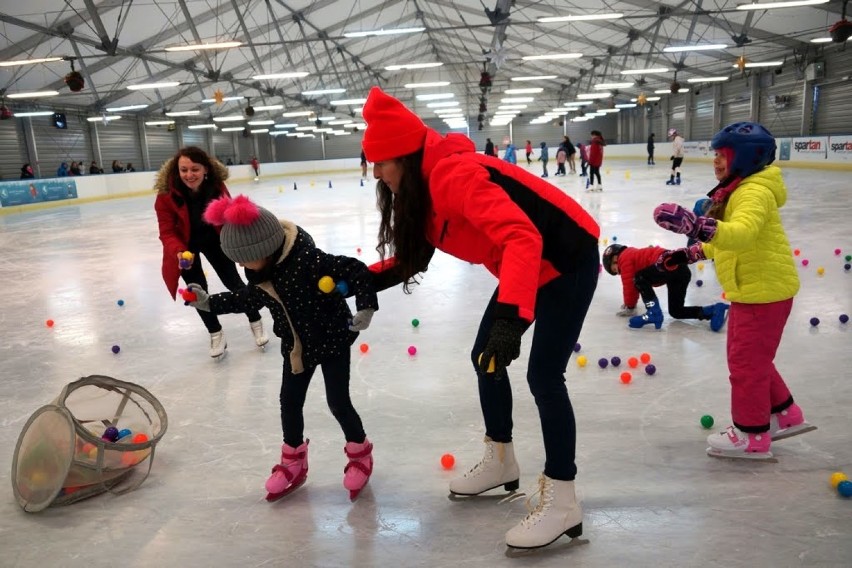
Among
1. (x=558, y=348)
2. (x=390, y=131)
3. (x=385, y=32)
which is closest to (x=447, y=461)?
(x=558, y=348)

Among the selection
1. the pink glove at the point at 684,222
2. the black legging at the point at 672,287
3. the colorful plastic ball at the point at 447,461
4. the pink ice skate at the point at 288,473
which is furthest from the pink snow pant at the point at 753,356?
the black legging at the point at 672,287

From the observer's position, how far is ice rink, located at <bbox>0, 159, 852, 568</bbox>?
216 centimetres

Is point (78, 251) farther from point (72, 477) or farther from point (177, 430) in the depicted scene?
point (72, 477)

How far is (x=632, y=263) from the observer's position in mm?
4789

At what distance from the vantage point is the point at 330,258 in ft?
7.78

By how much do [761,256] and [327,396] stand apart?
176 centimetres

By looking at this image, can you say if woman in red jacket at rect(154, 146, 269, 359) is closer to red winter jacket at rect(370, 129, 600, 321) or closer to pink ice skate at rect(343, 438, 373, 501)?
pink ice skate at rect(343, 438, 373, 501)

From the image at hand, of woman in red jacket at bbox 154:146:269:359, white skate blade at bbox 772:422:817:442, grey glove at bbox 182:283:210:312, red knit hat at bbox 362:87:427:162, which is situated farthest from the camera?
woman in red jacket at bbox 154:146:269:359

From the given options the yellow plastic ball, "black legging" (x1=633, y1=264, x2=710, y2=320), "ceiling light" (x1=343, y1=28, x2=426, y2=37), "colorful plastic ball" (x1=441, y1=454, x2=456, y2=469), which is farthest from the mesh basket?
"ceiling light" (x1=343, y1=28, x2=426, y2=37)

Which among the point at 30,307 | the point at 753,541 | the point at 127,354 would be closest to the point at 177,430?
the point at 127,354

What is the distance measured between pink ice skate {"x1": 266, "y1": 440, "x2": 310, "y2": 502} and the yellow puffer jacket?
1.77 meters

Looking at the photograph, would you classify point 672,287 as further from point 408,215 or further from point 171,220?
point 171,220

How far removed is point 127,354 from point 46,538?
8.04ft

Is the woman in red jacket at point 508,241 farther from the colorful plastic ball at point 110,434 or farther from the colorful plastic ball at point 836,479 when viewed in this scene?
the colorful plastic ball at point 110,434
